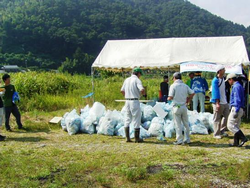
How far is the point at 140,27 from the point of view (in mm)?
65125

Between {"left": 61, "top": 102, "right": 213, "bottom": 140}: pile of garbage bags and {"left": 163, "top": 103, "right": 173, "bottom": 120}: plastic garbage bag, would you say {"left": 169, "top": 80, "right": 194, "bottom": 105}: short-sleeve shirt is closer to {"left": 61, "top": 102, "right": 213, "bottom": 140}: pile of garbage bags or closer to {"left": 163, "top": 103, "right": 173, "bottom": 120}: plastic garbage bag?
{"left": 61, "top": 102, "right": 213, "bottom": 140}: pile of garbage bags

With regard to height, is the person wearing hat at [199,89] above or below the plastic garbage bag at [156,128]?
above

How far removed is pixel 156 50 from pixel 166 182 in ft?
21.9

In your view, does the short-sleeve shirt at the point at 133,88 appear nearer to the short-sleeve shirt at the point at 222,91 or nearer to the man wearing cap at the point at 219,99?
the man wearing cap at the point at 219,99

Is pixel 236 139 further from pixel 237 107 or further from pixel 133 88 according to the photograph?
pixel 133 88

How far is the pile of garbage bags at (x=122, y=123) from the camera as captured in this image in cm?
668

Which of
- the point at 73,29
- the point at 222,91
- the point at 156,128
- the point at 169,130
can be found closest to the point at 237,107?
the point at 222,91

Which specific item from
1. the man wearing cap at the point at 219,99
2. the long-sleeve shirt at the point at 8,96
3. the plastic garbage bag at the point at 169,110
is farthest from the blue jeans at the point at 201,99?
the long-sleeve shirt at the point at 8,96

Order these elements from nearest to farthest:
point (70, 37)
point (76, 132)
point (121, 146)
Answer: point (121, 146)
point (76, 132)
point (70, 37)

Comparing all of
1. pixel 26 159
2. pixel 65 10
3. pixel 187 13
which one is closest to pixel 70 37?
pixel 65 10

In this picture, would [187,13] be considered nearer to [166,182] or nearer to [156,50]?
[156,50]

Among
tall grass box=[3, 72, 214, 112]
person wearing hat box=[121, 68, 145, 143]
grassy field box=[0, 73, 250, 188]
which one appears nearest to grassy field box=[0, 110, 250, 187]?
grassy field box=[0, 73, 250, 188]

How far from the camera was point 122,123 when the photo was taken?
278 inches

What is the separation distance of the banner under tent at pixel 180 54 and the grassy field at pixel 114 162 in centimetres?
240
